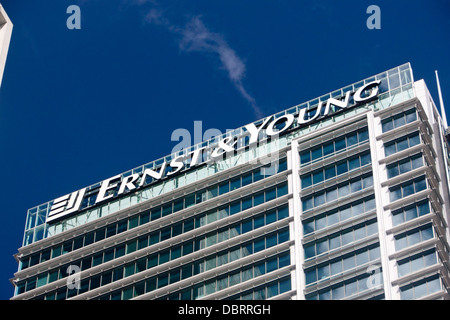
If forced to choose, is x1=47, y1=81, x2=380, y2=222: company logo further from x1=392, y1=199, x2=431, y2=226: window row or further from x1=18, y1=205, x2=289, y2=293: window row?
x1=392, y1=199, x2=431, y2=226: window row

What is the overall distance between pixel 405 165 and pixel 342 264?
13.8 metres

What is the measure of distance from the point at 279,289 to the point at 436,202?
19.3m

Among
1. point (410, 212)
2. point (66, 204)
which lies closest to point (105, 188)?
point (66, 204)

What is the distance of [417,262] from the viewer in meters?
104

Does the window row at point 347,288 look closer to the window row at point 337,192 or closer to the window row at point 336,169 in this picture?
the window row at point 337,192

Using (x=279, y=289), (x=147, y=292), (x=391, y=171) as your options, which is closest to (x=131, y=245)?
(x=147, y=292)

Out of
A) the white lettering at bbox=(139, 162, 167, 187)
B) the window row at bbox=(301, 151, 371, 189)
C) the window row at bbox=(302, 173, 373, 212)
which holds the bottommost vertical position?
the window row at bbox=(302, 173, 373, 212)

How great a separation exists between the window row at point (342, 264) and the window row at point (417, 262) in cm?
356

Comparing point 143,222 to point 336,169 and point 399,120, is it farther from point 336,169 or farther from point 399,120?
point 399,120

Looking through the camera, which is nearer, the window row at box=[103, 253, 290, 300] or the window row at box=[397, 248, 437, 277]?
the window row at box=[397, 248, 437, 277]

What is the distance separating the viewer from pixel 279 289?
11175 cm

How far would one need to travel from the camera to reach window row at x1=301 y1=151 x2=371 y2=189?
11756 centimetres

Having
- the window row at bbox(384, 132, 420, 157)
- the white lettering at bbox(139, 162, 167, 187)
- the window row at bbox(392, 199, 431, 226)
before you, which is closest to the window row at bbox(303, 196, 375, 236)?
the window row at bbox(392, 199, 431, 226)

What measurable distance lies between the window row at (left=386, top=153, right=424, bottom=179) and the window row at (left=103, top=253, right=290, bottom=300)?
14.9 meters
